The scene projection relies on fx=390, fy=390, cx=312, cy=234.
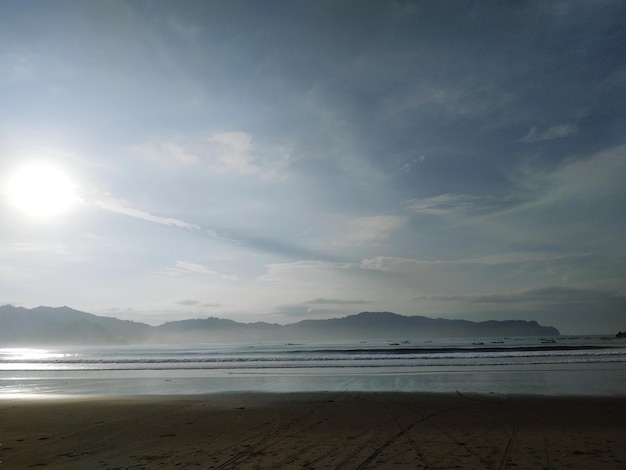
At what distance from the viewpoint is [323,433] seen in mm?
11352

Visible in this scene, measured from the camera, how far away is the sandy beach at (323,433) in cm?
870

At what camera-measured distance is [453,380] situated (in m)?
22.9

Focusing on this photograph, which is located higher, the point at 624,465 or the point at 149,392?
the point at 624,465

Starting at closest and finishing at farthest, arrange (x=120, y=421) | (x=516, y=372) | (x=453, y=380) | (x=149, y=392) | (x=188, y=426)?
(x=188, y=426), (x=120, y=421), (x=149, y=392), (x=453, y=380), (x=516, y=372)

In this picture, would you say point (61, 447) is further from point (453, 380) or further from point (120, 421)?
point (453, 380)

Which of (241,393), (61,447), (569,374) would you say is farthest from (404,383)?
(61,447)

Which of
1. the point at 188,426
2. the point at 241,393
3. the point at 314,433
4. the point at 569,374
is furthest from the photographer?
the point at 569,374

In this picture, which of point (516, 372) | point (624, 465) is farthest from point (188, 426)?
point (516, 372)

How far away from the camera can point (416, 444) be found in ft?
32.3

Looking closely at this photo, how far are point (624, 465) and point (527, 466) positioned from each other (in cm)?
198

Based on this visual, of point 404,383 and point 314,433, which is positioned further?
point 404,383

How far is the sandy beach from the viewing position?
28.6 ft

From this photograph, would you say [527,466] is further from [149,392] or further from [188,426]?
[149,392]

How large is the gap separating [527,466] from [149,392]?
19.5 m
